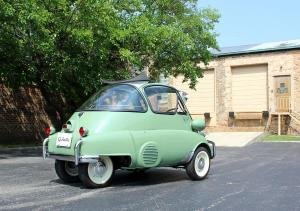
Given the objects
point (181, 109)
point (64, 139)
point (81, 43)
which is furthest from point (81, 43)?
point (64, 139)

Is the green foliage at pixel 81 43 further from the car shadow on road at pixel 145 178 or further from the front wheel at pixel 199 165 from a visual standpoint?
the front wheel at pixel 199 165

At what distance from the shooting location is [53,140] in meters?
10.0

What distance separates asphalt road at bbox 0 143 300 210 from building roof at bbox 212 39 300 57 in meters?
18.9

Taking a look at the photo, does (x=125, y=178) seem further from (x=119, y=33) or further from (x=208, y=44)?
(x=208, y=44)

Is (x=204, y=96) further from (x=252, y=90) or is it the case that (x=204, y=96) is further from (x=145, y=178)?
(x=145, y=178)

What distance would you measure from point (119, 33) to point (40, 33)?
2.70 metres

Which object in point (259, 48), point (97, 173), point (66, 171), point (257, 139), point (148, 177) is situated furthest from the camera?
point (259, 48)

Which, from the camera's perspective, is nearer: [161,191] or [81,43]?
[161,191]

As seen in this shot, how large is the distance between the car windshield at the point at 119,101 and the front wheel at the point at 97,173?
996 mm

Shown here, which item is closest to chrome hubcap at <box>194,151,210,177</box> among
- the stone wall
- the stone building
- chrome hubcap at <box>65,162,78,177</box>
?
chrome hubcap at <box>65,162,78,177</box>

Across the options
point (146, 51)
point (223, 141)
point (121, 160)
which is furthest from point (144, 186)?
point (223, 141)

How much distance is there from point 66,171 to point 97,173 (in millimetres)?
1039

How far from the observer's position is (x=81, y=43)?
55.3 ft

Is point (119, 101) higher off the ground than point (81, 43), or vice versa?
point (81, 43)
